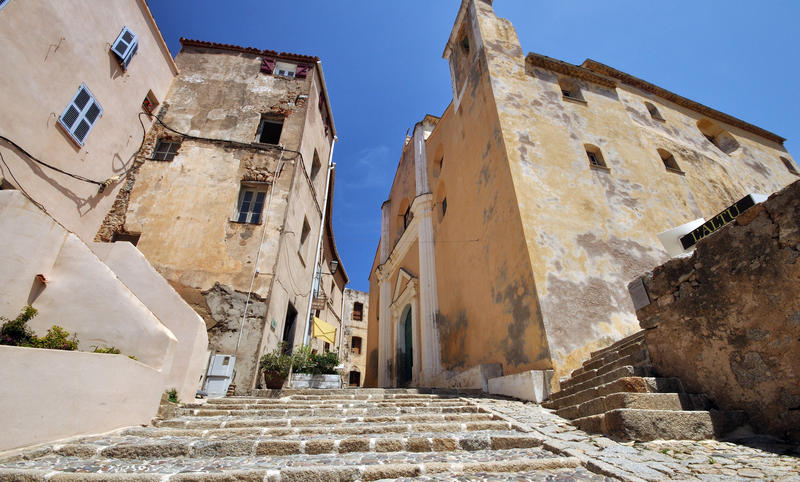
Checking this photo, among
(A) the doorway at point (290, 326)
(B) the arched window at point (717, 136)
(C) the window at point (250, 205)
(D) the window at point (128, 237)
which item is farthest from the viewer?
(B) the arched window at point (717, 136)

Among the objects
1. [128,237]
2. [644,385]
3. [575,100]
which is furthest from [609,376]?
[128,237]

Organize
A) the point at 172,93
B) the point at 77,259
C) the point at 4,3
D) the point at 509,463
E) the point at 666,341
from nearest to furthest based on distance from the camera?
the point at 509,463 → the point at 666,341 → the point at 77,259 → the point at 4,3 → the point at 172,93

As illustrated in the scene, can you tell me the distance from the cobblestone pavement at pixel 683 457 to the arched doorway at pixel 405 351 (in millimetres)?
10202

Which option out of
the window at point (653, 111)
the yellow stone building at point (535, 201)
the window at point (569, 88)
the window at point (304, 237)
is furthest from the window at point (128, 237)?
the window at point (653, 111)

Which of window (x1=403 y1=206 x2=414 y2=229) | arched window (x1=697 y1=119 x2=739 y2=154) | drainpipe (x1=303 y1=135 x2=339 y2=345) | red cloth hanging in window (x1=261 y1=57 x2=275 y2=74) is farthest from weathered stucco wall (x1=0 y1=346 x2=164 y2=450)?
arched window (x1=697 y1=119 x2=739 y2=154)

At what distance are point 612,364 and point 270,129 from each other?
11407 millimetres

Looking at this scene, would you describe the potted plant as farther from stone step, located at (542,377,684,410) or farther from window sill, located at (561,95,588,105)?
window sill, located at (561,95,588,105)

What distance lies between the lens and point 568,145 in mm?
9383

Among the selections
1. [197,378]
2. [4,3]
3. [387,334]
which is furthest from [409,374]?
[4,3]

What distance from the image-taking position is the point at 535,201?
25.6 feet

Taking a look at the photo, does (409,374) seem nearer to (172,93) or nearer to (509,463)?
(509,463)

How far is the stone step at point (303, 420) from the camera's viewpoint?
4004 millimetres

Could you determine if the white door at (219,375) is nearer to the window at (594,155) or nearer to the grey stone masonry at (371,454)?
the grey stone masonry at (371,454)

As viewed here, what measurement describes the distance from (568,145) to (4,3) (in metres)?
11.7
